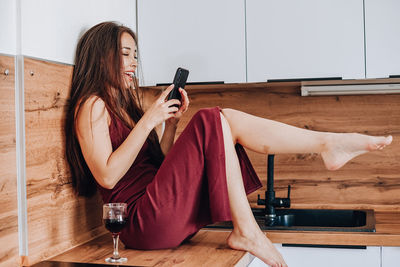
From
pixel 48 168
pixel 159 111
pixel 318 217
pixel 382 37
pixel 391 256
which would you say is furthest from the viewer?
pixel 318 217

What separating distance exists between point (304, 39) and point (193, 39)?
1.64 feet

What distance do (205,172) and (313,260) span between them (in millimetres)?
644

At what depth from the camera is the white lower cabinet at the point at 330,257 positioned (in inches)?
Result: 76.8

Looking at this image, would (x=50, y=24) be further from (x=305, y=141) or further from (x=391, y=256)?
(x=391, y=256)

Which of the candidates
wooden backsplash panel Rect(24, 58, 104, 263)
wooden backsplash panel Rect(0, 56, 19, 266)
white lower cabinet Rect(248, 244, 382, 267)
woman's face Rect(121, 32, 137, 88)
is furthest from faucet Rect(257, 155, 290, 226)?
wooden backsplash panel Rect(0, 56, 19, 266)

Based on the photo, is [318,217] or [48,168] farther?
[318,217]

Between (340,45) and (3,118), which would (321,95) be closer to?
(340,45)

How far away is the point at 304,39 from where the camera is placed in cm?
220

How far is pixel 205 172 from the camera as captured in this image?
1.71 m

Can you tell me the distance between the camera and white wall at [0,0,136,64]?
1.50 m

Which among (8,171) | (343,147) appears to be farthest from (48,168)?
(343,147)

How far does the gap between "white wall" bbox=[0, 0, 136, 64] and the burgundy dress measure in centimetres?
53

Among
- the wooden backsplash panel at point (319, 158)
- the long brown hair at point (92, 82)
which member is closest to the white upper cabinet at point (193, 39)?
the wooden backsplash panel at point (319, 158)

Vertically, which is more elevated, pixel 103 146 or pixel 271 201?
pixel 103 146
